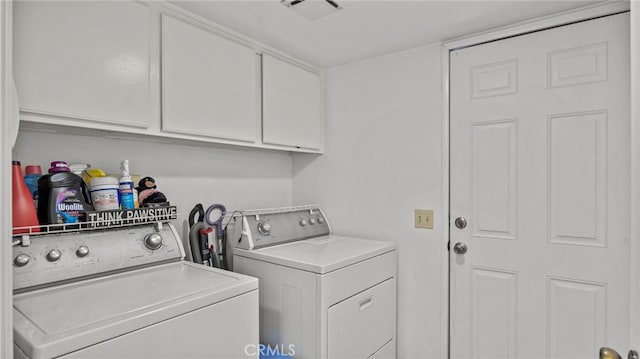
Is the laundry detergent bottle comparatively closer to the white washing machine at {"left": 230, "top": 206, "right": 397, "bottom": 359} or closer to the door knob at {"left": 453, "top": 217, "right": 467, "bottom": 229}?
the white washing machine at {"left": 230, "top": 206, "right": 397, "bottom": 359}

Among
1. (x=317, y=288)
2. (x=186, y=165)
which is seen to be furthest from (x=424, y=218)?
(x=186, y=165)

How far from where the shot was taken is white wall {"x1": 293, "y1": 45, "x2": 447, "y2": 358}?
207 centimetres

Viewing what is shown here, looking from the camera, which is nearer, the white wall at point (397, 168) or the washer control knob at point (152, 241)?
the washer control knob at point (152, 241)

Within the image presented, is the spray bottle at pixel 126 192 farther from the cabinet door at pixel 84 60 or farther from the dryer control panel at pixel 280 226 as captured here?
the dryer control panel at pixel 280 226

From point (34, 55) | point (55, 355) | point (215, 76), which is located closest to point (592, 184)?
point (215, 76)

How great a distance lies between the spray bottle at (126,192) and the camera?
58.4 inches

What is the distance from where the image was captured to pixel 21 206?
3.88 ft

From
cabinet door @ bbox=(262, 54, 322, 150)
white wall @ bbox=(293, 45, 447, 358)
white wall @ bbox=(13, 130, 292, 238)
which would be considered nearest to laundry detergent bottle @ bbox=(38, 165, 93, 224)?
white wall @ bbox=(13, 130, 292, 238)

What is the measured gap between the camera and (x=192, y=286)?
1.26 meters

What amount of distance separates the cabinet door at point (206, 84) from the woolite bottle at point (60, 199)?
43 cm

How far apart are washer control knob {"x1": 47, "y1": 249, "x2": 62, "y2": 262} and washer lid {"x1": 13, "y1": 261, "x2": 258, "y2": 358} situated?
0.10 meters

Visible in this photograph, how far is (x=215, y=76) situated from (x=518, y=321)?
202 centimetres

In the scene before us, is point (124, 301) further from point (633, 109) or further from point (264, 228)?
point (633, 109)
